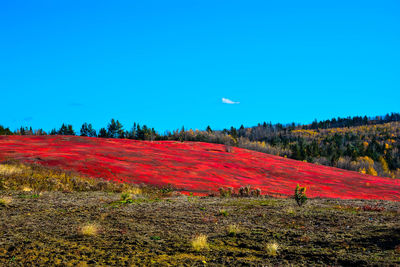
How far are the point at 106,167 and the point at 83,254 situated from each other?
49.7ft

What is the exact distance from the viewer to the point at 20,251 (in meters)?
6.20

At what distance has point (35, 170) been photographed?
1675 centimetres

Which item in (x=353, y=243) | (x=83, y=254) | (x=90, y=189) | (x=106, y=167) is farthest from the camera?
(x=106, y=167)

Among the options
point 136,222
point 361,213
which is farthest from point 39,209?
point 361,213

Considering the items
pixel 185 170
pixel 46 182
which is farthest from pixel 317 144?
pixel 46 182

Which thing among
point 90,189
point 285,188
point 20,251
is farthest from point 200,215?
point 285,188

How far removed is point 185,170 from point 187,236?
17010 millimetres

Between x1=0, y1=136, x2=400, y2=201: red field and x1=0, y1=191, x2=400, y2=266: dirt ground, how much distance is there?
9.23 metres

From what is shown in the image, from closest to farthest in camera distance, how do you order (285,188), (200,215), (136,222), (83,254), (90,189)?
1. (83,254)
2. (136,222)
3. (200,215)
4. (90,189)
5. (285,188)

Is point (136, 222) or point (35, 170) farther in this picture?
point (35, 170)

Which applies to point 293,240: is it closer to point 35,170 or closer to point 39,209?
point 39,209

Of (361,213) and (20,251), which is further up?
(361,213)

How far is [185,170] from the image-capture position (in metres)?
24.2

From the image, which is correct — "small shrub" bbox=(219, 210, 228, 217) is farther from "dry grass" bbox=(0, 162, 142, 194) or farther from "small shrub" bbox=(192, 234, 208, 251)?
"dry grass" bbox=(0, 162, 142, 194)
